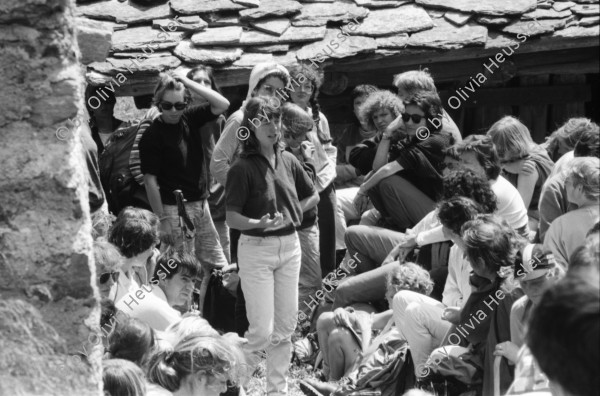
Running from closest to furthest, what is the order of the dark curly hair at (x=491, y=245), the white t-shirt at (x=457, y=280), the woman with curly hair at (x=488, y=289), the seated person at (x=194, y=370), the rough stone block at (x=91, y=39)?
the rough stone block at (x=91, y=39)
the seated person at (x=194, y=370)
the woman with curly hair at (x=488, y=289)
the dark curly hair at (x=491, y=245)
the white t-shirt at (x=457, y=280)

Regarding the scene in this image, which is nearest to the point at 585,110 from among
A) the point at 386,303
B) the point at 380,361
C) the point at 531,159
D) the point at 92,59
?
the point at 531,159

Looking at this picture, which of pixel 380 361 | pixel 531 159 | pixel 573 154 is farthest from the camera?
pixel 531 159

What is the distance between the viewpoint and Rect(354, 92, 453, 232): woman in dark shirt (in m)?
7.18

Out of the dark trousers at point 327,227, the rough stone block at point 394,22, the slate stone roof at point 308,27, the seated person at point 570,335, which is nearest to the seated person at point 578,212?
the dark trousers at point 327,227

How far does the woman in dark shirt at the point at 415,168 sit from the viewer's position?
718cm

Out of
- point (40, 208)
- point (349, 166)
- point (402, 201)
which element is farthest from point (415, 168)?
point (40, 208)

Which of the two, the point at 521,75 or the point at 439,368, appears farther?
the point at 521,75

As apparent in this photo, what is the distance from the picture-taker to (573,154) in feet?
22.5

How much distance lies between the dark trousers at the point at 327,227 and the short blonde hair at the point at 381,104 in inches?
26.4

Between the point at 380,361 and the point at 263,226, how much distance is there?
3.53 feet

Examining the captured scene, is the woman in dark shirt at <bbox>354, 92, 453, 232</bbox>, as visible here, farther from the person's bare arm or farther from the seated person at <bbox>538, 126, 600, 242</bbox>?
the person's bare arm

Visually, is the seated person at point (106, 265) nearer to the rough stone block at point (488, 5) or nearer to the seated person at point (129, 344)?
the seated person at point (129, 344)

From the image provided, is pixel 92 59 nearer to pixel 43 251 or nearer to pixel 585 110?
pixel 43 251

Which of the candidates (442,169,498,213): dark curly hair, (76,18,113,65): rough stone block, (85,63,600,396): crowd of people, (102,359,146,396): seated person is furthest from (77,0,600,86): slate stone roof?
(76,18,113,65): rough stone block
